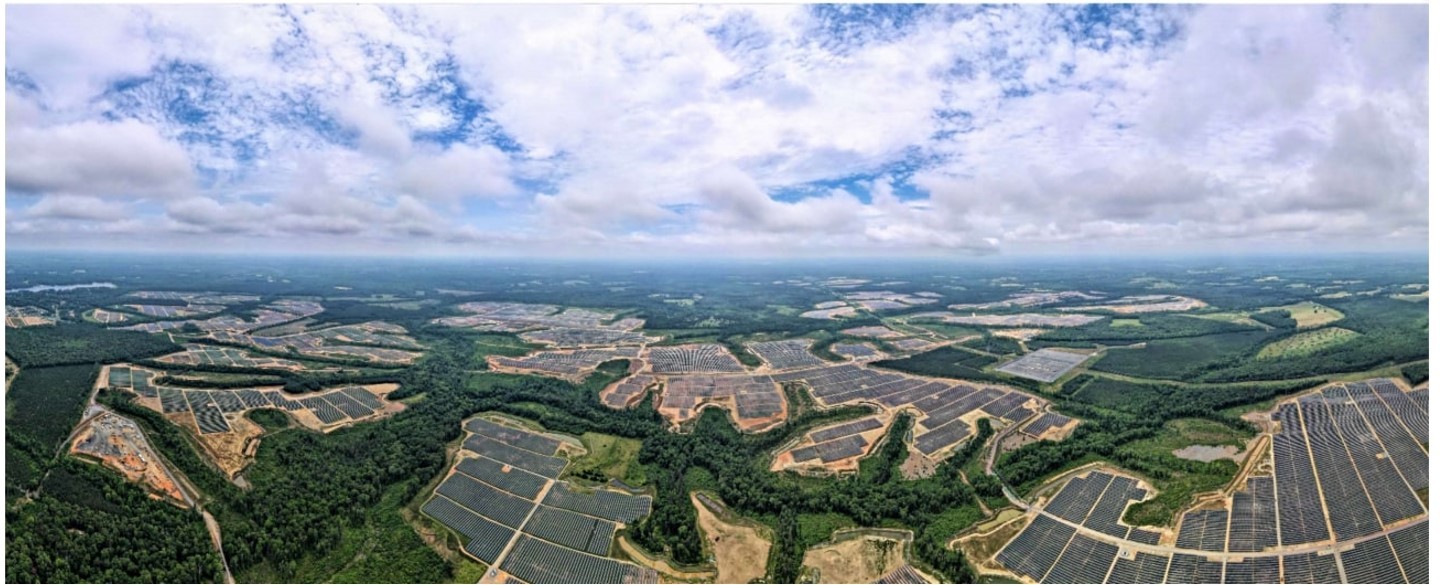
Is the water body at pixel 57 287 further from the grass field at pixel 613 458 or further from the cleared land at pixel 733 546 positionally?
the cleared land at pixel 733 546

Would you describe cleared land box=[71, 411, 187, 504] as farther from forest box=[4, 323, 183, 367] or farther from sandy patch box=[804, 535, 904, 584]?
sandy patch box=[804, 535, 904, 584]

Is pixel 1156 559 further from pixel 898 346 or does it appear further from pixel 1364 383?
pixel 898 346

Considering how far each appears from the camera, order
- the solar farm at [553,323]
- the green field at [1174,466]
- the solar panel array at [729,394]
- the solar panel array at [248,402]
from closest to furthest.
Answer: the green field at [1174,466], the solar panel array at [248,402], the solar panel array at [729,394], the solar farm at [553,323]

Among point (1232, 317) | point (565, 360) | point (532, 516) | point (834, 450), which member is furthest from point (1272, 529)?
point (1232, 317)

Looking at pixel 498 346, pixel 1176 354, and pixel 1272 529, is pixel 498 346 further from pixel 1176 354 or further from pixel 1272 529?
pixel 1176 354

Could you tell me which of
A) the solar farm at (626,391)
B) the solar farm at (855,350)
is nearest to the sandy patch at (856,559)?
the solar farm at (626,391)

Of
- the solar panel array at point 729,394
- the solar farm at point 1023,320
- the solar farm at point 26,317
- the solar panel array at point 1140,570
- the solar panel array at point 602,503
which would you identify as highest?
the solar farm at point 26,317
